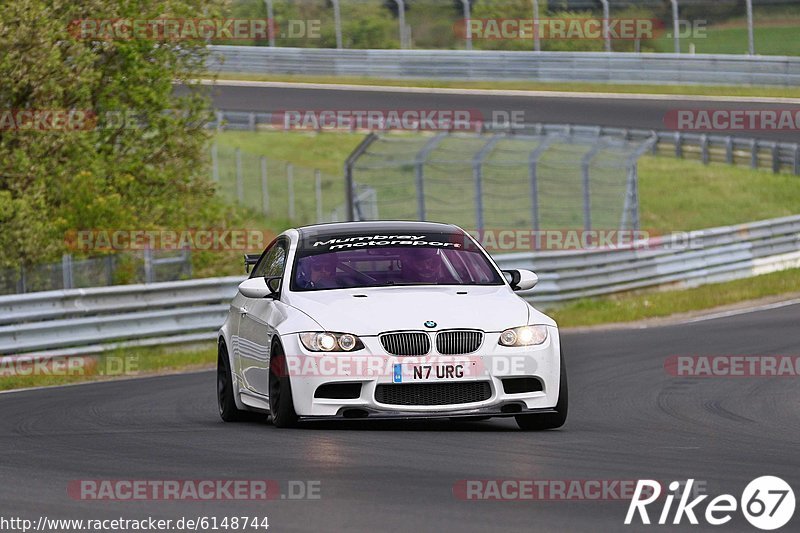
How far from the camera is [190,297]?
784 inches

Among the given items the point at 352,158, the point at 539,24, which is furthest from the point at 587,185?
the point at 539,24

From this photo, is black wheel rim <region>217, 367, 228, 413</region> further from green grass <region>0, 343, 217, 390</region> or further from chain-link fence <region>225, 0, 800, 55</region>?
chain-link fence <region>225, 0, 800, 55</region>

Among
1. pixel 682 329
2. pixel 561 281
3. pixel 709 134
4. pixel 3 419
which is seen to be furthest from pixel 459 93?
pixel 3 419

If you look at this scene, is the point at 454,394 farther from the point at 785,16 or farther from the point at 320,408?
the point at 785,16

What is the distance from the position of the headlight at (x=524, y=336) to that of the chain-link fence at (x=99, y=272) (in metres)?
10.0

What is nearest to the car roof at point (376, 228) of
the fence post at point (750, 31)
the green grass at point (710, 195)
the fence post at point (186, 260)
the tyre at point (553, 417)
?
the tyre at point (553, 417)

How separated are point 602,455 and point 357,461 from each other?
1393mm

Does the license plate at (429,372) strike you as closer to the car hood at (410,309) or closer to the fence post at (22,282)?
the car hood at (410,309)

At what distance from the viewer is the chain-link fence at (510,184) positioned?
2654 centimetres

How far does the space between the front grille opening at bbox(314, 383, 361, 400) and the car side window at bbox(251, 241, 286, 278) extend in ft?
5.45

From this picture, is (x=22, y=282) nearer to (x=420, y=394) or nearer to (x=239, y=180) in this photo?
(x=420, y=394)

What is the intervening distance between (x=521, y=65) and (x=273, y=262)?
35.8 meters

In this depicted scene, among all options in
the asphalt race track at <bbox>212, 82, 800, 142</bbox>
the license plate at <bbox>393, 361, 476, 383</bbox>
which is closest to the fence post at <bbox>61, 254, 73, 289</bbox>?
the license plate at <bbox>393, 361, 476, 383</bbox>

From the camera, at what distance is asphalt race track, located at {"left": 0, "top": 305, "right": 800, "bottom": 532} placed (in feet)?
23.1
